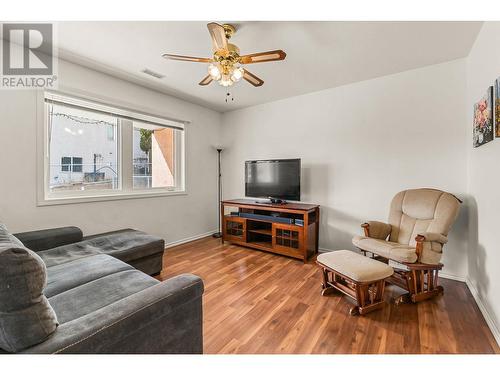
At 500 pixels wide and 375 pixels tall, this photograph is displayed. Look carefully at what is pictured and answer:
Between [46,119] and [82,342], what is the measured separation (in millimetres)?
2565

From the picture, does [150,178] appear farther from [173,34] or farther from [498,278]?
[498,278]

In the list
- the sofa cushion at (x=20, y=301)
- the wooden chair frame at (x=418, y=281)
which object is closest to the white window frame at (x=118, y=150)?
the sofa cushion at (x=20, y=301)

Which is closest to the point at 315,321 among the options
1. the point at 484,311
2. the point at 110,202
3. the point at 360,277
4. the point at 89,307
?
the point at 360,277

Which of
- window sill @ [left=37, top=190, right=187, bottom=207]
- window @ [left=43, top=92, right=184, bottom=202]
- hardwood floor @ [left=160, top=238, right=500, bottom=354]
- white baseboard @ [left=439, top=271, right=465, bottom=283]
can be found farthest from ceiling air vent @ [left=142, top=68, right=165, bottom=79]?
white baseboard @ [left=439, top=271, right=465, bottom=283]

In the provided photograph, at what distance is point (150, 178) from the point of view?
11.3 feet

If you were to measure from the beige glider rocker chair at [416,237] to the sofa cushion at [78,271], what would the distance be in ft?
7.24

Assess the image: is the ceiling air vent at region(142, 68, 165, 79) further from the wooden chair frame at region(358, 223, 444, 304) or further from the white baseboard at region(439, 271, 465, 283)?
the white baseboard at region(439, 271, 465, 283)

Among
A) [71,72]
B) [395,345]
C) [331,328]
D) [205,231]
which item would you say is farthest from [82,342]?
[205,231]

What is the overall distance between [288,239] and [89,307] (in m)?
2.29

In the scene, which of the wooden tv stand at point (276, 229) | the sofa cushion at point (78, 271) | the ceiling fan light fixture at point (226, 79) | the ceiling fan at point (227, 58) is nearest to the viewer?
the sofa cushion at point (78, 271)

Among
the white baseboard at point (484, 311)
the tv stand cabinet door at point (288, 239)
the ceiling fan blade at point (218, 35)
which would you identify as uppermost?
the ceiling fan blade at point (218, 35)

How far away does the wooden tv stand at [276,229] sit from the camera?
2.96m

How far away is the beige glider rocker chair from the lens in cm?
198

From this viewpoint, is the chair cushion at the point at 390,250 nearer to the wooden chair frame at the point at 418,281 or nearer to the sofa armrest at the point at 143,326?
the wooden chair frame at the point at 418,281
